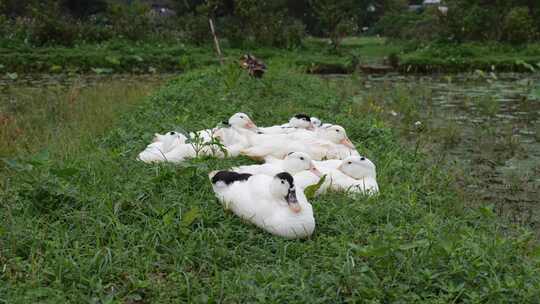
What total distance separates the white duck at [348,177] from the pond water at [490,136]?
1.37 metres

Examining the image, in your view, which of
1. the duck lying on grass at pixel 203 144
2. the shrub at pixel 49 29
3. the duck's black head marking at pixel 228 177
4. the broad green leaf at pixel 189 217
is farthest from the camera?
the shrub at pixel 49 29

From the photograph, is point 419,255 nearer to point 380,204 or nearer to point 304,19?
point 380,204

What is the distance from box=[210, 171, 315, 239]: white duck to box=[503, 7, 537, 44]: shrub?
62.7 feet

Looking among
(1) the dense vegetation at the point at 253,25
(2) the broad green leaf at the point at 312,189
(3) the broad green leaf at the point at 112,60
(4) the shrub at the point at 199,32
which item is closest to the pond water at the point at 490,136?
(2) the broad green leaf at the point at 312,189

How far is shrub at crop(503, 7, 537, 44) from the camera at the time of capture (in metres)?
20.4

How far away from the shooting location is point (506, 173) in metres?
6.34

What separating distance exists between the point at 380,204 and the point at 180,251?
55.9 inches

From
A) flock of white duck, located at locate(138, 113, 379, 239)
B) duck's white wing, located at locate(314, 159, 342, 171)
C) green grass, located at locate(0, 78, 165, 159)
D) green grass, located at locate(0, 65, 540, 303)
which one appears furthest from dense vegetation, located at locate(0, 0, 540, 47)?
green grass, located at locate(0, 65, 540, 303)

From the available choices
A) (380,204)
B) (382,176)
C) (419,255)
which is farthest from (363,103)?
(419,255)

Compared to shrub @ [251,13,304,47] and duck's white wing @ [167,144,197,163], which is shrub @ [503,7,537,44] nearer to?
shrub @ [251,13,304,47]

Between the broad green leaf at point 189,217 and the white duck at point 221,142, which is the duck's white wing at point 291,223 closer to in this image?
the broad green leaf at point 189,217

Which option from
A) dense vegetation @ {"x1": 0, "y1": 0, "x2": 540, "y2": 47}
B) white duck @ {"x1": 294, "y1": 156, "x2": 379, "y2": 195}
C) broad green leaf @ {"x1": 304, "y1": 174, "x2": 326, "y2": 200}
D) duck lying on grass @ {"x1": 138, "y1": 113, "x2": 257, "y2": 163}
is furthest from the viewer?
dense vegetation @ {"x1": 0, "y1": 0, "x2": 540, "y2": 47}

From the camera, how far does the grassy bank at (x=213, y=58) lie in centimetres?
1736

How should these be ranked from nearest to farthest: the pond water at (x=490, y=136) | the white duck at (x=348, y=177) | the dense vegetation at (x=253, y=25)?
the white duck at (x=348, y=177) → the pond water at (x=490, y=136) → the dense vegetation at (x=253, y=25)
